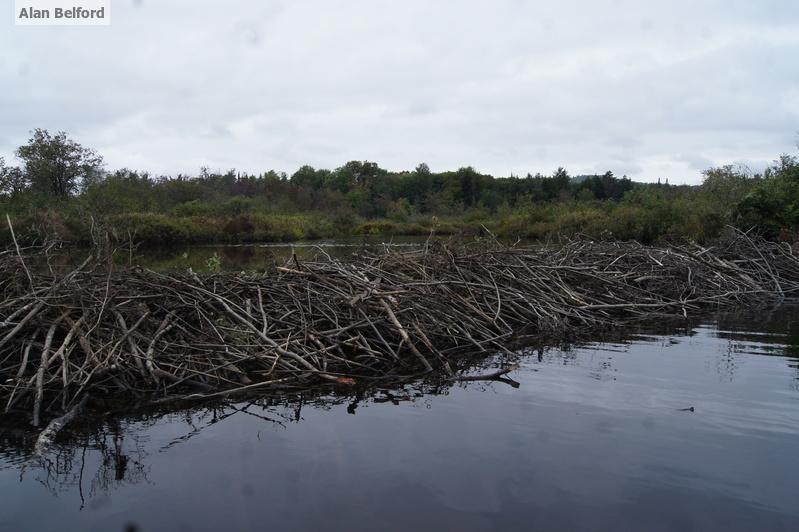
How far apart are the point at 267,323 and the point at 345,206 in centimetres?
→ 5526

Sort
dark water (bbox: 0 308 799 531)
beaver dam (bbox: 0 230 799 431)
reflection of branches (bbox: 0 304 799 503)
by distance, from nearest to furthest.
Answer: dark water (bbox: 0 308 799 531), reflection of branches (bbox: 0 304 799 503), beaver dam (bbox: 0 230 799 431)

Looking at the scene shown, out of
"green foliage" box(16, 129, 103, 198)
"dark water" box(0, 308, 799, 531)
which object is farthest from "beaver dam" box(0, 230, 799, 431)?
"green foliage" box(16, 129, 103, 198)

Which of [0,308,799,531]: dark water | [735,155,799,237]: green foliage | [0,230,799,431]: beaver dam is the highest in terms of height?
[735,155,799,237]: green foliage

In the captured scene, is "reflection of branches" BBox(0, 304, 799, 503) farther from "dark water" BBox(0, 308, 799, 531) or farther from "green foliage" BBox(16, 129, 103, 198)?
"green foliage" BBox(16, 129, 103, 198)

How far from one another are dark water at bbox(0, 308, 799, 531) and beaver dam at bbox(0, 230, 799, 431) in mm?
526

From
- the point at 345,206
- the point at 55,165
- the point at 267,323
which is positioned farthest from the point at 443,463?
the point at 345,206

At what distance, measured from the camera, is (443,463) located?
4746 millimetres

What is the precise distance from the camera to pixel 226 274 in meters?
8.36

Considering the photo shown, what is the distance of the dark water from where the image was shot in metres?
3.96

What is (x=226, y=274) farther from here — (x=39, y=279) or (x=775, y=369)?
(x=775, y=369)

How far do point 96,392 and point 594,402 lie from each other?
16.7 ft

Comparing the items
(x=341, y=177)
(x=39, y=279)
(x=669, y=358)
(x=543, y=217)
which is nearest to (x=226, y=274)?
(x=39, y=279)

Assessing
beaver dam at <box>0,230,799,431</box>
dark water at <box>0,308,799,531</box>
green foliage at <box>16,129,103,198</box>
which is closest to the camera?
dark water at <box>0,308,799,531</box>

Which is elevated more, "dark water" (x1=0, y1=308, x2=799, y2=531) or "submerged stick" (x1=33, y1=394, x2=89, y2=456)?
"submerged stick" (x1=33, y1=394, x2=89, y2=456)
